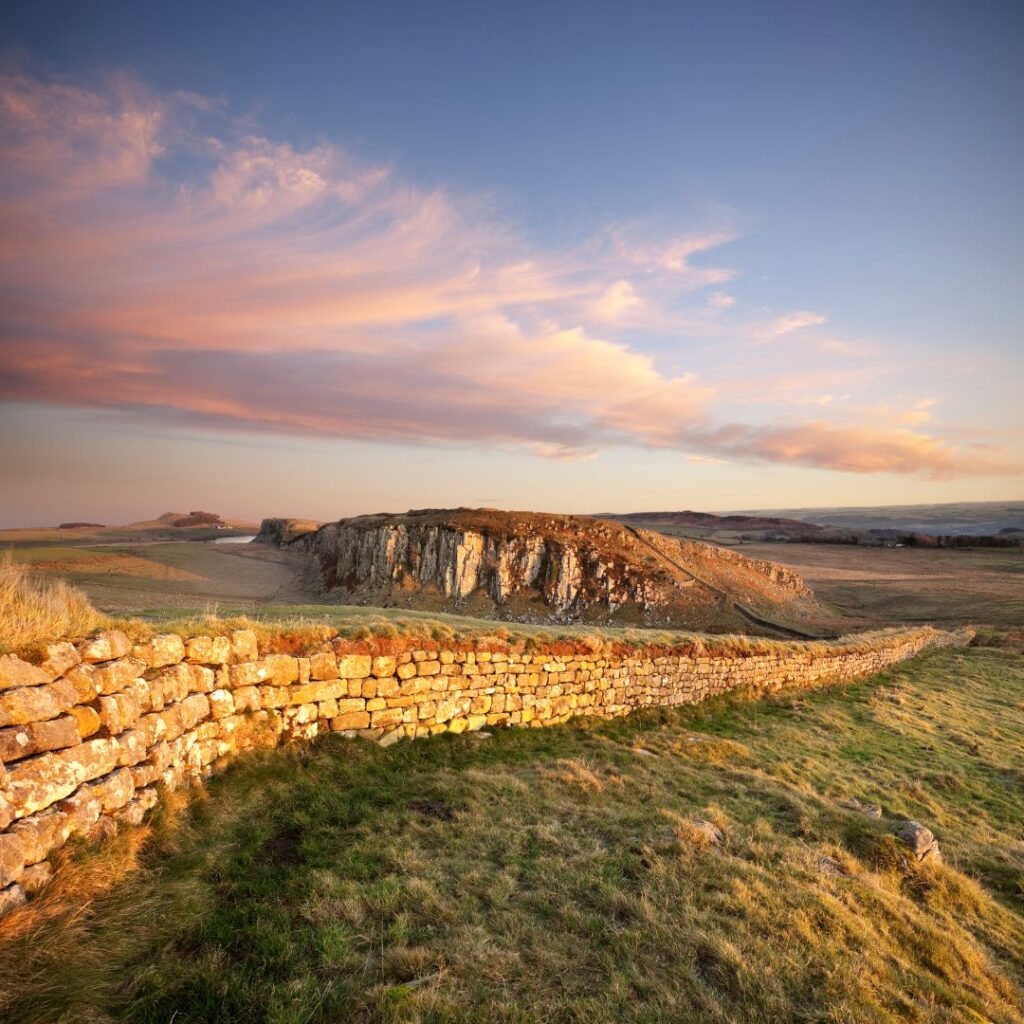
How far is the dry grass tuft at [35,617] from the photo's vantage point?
514cm

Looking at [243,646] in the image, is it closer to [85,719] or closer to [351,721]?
[351,721]

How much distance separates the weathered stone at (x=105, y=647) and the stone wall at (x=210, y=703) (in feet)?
0.05

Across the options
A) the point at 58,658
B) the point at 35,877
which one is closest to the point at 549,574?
the point at 58,658

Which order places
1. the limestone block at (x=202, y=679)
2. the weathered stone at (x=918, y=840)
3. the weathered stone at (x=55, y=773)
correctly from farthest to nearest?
the weathered stone at (x=918, y=840) < the limestone block at (x=202, y=679) < the weathered stone at (x=55, y=773)

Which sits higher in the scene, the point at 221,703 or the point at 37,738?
the point at 37,738

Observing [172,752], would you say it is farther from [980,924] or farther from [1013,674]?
[1013,674]

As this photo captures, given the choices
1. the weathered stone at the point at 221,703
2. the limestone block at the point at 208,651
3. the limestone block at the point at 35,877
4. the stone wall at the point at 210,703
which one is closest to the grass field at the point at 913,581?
the stone wall at the point at 210,703

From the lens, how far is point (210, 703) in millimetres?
7480

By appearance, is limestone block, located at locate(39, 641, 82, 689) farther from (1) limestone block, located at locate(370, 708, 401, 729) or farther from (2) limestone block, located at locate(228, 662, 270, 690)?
(1) limestone block, located at locate(370, 708, 401, 729)

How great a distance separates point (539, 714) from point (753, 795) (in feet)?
16.0

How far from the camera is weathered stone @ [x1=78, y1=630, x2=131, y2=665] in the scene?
18.3 ft

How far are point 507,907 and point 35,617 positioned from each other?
5655 millimetres

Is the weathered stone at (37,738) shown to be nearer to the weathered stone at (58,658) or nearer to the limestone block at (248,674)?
the weathered stone at (58,658)

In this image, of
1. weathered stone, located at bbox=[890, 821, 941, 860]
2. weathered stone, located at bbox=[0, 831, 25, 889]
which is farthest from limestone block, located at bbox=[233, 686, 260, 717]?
weathered stone, located at bbox=[890, 821, 941, 860]
